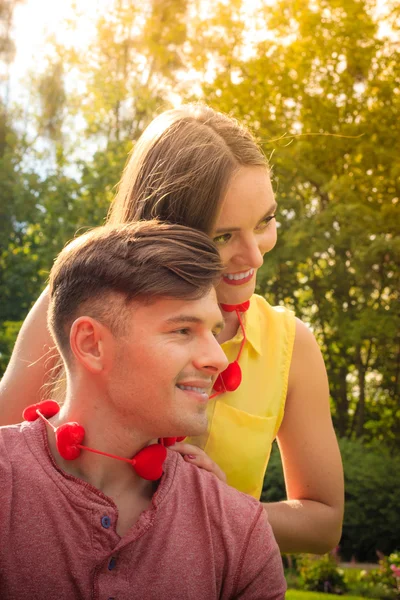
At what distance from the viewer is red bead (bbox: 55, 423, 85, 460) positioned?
2.21 meters

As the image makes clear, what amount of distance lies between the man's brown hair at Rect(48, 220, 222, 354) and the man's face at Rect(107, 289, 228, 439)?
4 centimetres

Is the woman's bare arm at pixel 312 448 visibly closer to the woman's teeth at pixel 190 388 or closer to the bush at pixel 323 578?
the woman's teeth at pixel 190 388

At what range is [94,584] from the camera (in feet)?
6.95

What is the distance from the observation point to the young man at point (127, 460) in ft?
7.01

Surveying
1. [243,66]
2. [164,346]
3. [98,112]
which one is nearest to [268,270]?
[243,66]

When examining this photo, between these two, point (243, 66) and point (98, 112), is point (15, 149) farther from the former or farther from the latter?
point (243, 66)

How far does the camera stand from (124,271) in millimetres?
2213

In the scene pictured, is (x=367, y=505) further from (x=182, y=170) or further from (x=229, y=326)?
(x=182, y=170)

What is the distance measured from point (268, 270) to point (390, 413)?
13.5 ft

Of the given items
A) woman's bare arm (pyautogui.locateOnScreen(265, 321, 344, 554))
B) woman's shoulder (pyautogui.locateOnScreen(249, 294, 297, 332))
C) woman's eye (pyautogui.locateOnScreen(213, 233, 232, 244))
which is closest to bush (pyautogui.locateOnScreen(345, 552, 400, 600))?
woman's bare arm (pyautogui.locateOnScreen(265, 321, 344, 554))

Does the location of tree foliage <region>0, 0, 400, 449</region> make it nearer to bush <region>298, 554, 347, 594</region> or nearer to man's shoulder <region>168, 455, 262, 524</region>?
bush <region>298, 554, 347, 594</region>

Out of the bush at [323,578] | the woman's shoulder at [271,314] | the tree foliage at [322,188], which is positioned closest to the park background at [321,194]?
the tree foliage at [322,188]

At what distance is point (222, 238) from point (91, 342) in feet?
2.17

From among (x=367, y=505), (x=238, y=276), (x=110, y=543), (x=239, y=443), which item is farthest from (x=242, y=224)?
(x=367, y=505)
